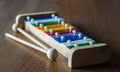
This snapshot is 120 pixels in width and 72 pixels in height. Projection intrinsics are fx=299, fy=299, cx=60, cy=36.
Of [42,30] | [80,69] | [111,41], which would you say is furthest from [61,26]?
[80,69]

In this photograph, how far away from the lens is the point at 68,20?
1272mm

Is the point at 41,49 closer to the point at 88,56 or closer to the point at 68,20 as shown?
the point at 88,56

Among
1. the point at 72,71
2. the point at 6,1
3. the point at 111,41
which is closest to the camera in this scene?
the point at 72,71

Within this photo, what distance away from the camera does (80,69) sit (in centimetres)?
81

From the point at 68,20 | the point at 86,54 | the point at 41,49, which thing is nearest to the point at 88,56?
the point at 86,54

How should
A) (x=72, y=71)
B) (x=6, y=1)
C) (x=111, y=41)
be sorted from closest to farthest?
(x=72, y=71) < (x=111, y=41) < (x=6, y=1)

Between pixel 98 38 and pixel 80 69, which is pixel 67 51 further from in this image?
pixel 98 38

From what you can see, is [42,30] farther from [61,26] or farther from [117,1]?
[117,1]

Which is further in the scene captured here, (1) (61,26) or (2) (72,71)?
(1) (61,26)

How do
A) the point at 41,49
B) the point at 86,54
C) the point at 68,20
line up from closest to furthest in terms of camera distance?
the point at 86,54
the point at 41,49
the point at 68,20

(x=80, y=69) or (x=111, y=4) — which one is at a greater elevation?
(x=111, y=4)

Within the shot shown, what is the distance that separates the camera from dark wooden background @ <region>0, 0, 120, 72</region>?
82cm

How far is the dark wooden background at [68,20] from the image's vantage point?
2.68 feet

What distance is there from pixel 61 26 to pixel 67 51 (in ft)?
0.77
